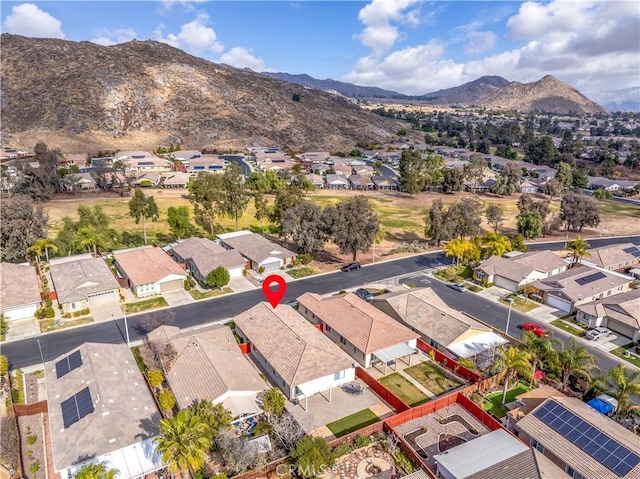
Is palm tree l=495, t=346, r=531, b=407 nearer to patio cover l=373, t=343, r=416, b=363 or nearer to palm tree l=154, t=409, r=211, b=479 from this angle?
patio cover l=373, t=343, r=416, b=363

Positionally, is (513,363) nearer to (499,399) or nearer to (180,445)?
(499,399)

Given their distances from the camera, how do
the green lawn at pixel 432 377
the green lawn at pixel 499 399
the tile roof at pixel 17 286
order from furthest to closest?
1. the tile roof at pixel 17 286
2. the green lawn at pixel 432 377
3. the green lawn at pixel 499 399

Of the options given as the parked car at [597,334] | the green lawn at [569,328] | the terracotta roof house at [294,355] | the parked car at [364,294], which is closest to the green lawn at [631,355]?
the parked car at [597,334]

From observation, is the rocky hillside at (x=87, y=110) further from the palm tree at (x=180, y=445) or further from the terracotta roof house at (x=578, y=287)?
the palm tree at (x=180, y=445)

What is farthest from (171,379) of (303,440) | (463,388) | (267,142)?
(267,142)

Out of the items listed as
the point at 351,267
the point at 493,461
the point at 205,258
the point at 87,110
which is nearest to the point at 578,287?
the point at 351,267

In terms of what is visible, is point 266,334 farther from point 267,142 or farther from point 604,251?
point 267,142
